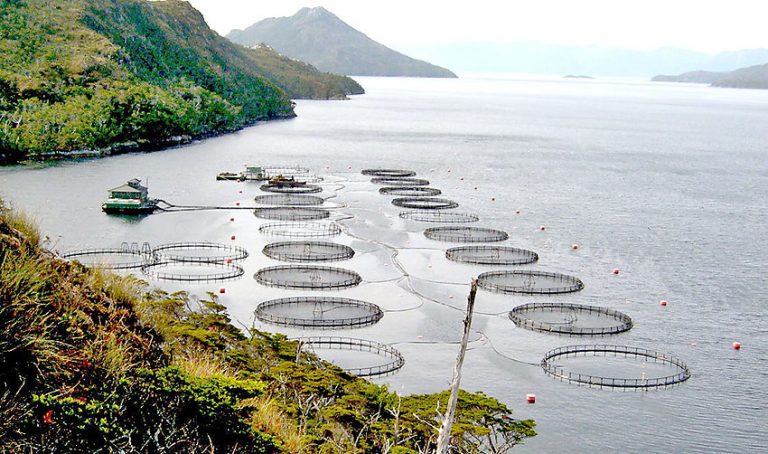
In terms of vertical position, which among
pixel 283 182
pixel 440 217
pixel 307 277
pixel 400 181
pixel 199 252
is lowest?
pixel 307 277

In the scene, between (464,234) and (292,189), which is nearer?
(464,234)

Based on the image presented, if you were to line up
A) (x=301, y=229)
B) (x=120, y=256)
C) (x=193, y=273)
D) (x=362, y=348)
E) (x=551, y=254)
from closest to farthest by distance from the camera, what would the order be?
(x=362, y=348) < (x=193, y=273) < (x=120, y=256) < (x=551, y=254) < (x=301, y=229)

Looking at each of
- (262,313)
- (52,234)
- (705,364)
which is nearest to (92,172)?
(52,234)

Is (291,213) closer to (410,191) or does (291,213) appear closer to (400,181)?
(410,191)

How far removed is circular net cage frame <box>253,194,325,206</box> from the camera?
113 meters

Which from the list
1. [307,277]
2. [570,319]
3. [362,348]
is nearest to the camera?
[362,348]

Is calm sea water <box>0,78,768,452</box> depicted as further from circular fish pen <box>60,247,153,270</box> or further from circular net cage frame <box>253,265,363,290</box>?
circular fish pen <box>60,247,153,270</box>

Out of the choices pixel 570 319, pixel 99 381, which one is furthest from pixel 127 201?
pixel 99 381

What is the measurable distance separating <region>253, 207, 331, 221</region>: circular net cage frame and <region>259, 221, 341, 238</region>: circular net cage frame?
94.4 inches

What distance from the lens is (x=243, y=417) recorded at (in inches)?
869

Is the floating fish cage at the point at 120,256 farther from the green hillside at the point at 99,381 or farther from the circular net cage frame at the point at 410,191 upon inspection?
the circular net cage frame at the point at 410,191

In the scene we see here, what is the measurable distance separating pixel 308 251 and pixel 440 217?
1017 inches

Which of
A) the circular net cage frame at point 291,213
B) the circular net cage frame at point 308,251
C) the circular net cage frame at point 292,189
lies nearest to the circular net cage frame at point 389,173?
the circular net cage frame at point 292,189

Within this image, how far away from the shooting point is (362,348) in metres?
57.3
